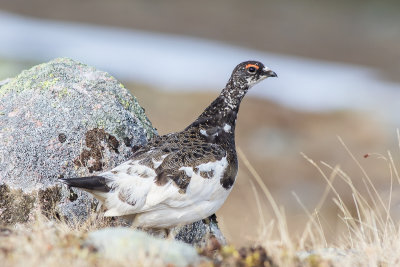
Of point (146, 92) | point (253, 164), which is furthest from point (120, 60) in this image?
point (253, 164)

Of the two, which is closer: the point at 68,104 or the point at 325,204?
the point at 68,104

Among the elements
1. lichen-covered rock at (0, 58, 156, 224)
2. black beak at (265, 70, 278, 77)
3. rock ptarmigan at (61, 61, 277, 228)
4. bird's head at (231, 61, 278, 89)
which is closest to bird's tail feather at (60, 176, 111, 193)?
rock ptarmigan at (61, 61, 277, 228)

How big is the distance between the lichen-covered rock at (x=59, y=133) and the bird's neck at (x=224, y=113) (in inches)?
22.7

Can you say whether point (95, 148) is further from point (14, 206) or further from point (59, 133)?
point (14, 206)

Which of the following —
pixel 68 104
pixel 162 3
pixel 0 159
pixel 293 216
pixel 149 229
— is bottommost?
pixel 293 216

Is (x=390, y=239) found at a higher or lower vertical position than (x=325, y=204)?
higher

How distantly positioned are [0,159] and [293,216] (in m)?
8.93

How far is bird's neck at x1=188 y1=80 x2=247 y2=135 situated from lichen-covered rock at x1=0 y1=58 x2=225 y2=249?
0.57 metres

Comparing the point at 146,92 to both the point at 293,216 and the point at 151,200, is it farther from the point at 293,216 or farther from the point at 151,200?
the point at 151,200

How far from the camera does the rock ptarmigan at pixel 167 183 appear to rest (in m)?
5.50

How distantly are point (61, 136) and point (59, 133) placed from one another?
0.11 ft

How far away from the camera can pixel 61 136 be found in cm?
618

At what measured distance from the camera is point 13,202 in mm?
5938

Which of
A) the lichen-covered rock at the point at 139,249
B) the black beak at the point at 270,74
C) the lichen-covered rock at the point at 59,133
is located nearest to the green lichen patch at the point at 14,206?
the lichen-covered rock at the point at 59,133
